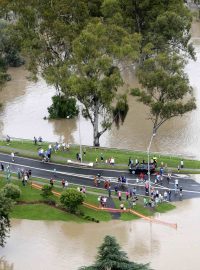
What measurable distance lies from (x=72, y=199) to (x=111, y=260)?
2215 centimetres

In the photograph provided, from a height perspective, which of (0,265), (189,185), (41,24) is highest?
(41,24)

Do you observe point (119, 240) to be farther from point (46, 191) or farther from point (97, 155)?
point (97, 155)

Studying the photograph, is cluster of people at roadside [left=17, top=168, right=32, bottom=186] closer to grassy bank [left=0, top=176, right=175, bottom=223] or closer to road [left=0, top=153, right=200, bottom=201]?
road [left=0, top=153, right=200, bottom=201]

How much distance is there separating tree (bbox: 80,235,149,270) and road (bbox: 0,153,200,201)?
25.2 meters

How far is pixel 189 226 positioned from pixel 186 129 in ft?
92.4

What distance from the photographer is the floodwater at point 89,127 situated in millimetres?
85000

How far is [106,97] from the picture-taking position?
80250 mm

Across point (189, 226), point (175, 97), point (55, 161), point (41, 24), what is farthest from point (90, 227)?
point (41, 24)

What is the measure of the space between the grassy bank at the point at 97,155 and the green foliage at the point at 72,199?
10.7 meters

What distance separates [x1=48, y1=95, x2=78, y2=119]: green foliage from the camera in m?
93.4

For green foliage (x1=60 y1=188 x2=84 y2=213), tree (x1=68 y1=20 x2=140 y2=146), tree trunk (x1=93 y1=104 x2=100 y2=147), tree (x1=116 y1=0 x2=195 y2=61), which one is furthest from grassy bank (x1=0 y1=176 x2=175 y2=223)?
tree (x1=116 y1=0 x2=195 y2=61)

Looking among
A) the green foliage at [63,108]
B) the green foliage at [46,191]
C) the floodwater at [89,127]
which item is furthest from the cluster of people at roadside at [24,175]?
the green foliage at [63,108]

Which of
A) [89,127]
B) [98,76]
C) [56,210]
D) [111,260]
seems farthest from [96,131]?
[111,260]

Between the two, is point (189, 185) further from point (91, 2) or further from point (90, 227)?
point (91, 2)
